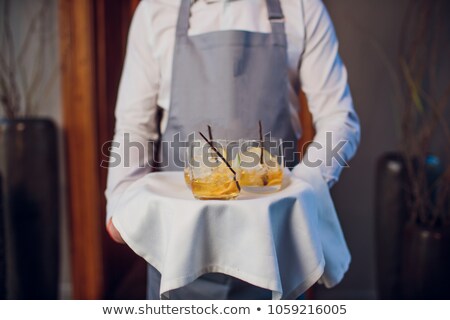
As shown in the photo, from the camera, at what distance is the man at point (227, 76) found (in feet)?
3.90

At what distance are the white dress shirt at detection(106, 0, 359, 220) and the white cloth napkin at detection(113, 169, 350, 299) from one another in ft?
1.07

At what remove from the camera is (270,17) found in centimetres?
124

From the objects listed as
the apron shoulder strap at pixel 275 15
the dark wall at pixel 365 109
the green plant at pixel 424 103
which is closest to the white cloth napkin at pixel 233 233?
the apron shoulder strap at pixel 275 15

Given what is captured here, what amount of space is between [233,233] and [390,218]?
4.92 feet

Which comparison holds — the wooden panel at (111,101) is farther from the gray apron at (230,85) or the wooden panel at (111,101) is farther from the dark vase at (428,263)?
the dark vase at (428,263)

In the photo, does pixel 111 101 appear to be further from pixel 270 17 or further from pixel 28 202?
pixel 270 17

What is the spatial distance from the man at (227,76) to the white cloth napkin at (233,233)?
0.87 ft

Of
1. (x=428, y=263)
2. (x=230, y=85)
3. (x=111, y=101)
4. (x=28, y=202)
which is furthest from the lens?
(x=111, y=101)

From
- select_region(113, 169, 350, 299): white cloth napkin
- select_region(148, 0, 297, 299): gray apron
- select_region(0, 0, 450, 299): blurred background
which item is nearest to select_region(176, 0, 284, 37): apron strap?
select_region(148, 0, 297, 299): gray apron

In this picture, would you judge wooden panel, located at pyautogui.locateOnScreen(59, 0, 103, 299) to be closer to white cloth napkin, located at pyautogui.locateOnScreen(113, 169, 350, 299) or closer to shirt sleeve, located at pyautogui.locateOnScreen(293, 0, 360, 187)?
shirt sleeve, located at pyautogui.locateOnScreen(293, 0, 360, 187)

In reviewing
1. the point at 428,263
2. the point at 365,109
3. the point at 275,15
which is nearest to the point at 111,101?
the point at 365,109
